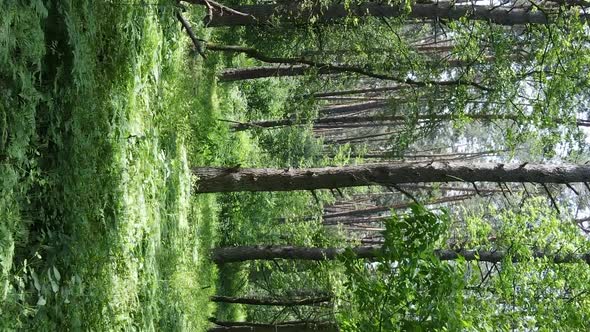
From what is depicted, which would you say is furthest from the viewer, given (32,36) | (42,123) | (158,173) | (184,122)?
(184,122)

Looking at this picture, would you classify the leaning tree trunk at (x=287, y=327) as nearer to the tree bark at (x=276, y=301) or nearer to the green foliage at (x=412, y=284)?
the tree bark at (x=276, y=301)

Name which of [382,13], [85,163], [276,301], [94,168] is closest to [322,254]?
[276,301]

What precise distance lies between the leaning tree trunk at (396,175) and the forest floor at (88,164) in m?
0.94

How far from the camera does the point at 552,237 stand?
1093 centimetres

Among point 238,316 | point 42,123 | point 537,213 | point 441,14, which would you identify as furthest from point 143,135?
point 238,316

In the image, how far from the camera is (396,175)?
26.9ft

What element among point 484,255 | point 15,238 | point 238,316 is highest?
point 15,238

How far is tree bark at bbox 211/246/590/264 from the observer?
10.3 m

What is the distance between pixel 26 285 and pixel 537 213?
8484mm

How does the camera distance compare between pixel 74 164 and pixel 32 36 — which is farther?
pixel 74 164

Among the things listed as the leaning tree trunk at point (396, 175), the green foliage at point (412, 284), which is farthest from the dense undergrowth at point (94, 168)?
the green foliage at point (412, 284)

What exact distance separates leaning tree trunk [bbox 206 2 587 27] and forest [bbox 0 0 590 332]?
3 cm

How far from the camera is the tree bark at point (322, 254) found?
10.3m

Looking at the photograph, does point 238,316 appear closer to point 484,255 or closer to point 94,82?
point 484,255
